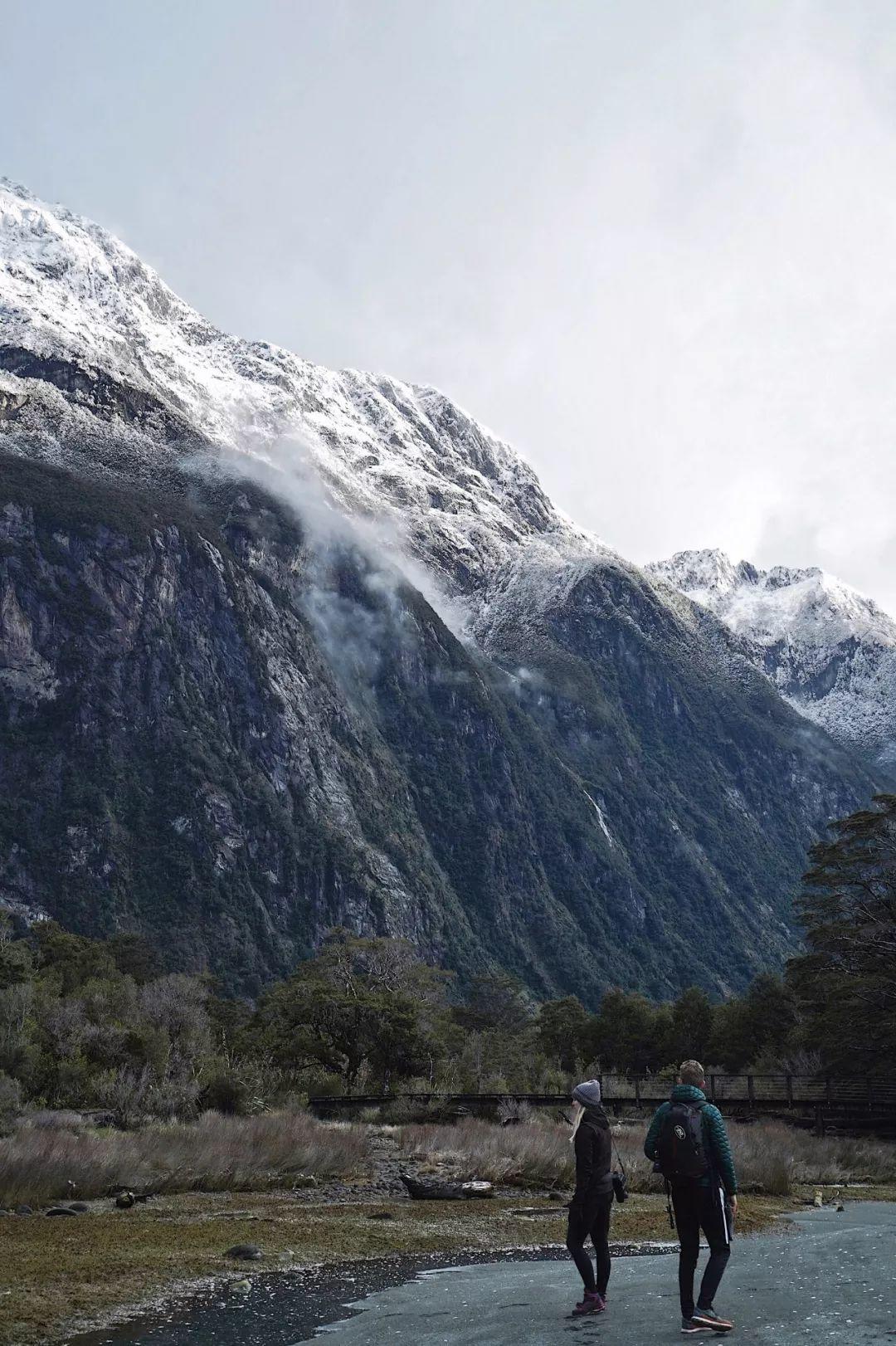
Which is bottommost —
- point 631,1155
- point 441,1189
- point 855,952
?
point 441,1189

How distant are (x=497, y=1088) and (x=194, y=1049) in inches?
622

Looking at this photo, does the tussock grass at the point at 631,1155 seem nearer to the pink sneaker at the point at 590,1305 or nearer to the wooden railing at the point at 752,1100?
the wooden railing at the point at 752,1100

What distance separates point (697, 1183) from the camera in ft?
34.7

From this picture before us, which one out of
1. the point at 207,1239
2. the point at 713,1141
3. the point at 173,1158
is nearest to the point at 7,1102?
the point at 173,1158

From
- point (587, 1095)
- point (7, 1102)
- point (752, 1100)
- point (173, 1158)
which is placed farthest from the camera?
point (752, 1100)

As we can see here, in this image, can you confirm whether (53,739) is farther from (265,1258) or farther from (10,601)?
(265,1258)

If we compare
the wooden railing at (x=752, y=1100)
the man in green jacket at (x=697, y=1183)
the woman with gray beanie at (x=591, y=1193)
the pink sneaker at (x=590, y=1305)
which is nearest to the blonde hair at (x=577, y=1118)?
the woman with gray beanie at (x=591, y=1193)

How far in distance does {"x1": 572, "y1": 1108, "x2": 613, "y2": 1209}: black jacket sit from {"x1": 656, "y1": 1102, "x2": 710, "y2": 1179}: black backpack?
141 centimetres

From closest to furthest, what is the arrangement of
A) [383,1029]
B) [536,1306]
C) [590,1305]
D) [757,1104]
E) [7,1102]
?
[590,1305] → [536,1306] → [7,1102] → [757,1104] → [383,1029]

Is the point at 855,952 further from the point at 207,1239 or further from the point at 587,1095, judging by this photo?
the point at 587,1095

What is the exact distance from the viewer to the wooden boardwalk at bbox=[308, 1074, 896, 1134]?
1555 inches

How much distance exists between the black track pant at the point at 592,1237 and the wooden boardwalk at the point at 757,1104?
28829mm

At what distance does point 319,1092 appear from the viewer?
4781cm

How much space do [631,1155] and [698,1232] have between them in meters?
19.1
